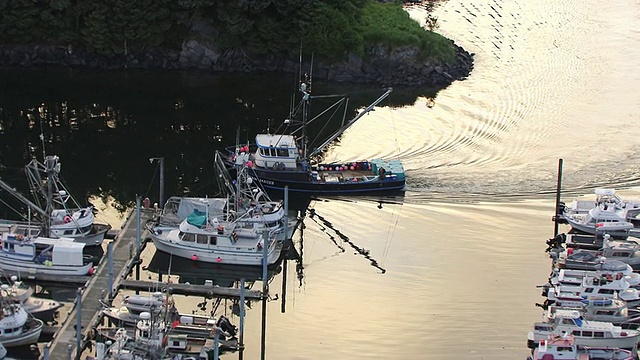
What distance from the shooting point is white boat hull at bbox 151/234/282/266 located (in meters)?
67.0

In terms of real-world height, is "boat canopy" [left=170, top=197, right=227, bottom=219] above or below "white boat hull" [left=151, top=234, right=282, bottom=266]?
above

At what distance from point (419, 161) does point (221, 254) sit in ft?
65.2

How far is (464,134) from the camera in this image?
3465 inches

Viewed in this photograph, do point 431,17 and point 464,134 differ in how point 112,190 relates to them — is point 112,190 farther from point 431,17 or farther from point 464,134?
point 431,17

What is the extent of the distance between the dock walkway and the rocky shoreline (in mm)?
27293

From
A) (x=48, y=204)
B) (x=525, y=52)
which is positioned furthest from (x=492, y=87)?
(x=48, y=204)

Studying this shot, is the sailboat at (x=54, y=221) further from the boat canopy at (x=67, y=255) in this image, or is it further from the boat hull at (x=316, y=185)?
the boat hull at (x=316, y=185)

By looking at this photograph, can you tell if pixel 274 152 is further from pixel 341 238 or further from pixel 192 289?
pixel 192 289

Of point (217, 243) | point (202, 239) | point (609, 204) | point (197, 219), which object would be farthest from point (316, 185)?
point (609, 204)

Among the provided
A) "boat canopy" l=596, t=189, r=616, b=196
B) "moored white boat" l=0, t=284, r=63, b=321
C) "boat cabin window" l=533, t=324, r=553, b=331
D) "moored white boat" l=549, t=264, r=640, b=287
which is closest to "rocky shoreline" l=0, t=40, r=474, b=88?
"boat canopy" l=596, t=189, r=616, b=196

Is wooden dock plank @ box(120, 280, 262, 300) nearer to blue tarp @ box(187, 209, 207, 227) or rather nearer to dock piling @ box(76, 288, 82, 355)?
blue tarp @ box(187, 209, 207, 227)

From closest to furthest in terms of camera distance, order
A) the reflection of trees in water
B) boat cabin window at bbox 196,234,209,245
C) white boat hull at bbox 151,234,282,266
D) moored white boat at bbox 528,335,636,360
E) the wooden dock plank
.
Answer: moored white boat at bbox 528,335,636,360 → the wooden dock plank → white boat hull at bbox 151,234,282,266 → boat cabin window at bbox 196,234,209,245 → the reflection of trees in water

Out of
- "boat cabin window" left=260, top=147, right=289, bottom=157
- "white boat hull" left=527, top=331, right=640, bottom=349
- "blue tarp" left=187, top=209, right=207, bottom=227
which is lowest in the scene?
"white boat hull" left=527, top=331, right=640, bottom=349

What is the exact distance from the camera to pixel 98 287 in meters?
63.1
